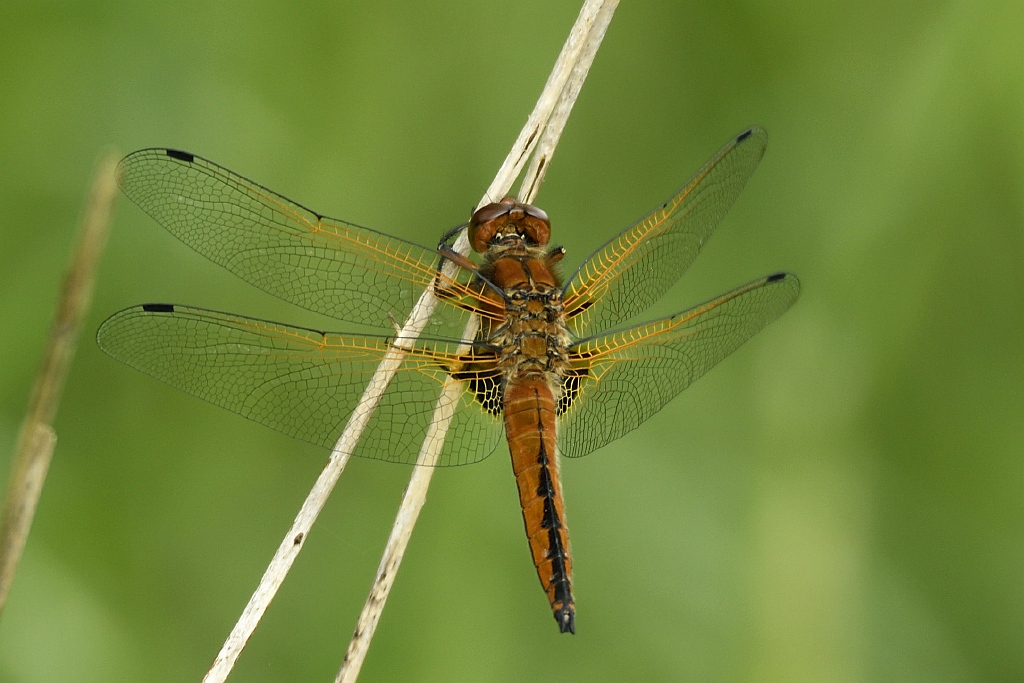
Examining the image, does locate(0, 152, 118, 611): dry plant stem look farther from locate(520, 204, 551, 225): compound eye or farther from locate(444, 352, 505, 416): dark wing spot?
locate(520, 204, 551, 225): compound eye

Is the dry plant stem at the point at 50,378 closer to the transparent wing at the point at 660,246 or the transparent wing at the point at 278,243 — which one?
the transparent wing at the point at 278,243

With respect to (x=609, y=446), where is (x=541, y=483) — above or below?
below

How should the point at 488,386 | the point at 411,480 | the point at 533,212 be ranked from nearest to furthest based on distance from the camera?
the point at 411,480
the point at 488,386
the point at 533,212

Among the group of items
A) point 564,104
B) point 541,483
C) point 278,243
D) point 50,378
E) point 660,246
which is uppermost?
point 564,104

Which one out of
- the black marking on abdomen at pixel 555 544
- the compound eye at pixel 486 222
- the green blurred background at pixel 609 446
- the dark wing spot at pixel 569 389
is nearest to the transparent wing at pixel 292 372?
the black marking on abdomen at pixel 555 544

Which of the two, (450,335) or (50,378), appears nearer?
(50,378)

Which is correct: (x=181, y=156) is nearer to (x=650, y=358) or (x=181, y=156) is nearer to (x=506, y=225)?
(x=506, y=225)

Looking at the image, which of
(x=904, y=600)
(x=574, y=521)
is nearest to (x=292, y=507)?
(x=574, y=521)

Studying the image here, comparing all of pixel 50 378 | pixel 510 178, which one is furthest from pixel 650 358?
pixel 50 378
